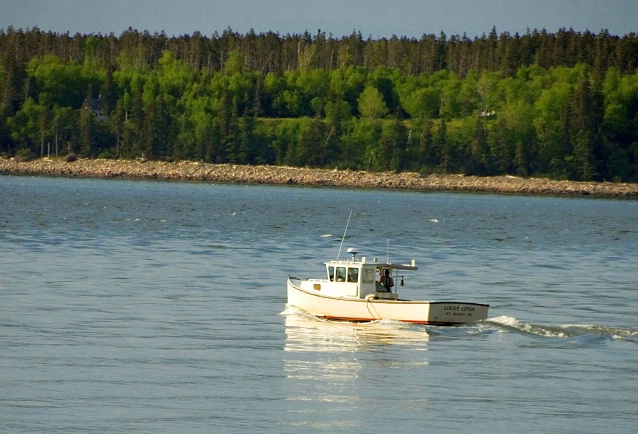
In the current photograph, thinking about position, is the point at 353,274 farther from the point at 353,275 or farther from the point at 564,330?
the point at 564,330

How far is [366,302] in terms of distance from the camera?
34656 millimetres

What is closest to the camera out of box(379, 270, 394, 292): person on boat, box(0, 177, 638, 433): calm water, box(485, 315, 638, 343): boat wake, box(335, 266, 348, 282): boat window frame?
box(0, 177, 638, 433): calm water

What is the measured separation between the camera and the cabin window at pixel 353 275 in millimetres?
35812

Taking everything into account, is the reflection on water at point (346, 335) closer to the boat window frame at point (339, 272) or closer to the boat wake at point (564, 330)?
the boat window frame at point (339, 272)

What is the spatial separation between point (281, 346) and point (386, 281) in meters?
5.96

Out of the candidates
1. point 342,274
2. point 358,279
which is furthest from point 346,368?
point 342,274

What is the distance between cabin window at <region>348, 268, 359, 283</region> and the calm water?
1504 millimetres

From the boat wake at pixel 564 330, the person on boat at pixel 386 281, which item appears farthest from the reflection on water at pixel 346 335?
the boat wake at pixel 564 330

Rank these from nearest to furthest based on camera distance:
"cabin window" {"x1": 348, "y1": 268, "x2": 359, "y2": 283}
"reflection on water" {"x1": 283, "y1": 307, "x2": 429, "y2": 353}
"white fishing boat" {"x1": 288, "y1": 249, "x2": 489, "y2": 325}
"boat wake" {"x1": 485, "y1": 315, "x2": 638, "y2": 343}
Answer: "reflection on water" {"x1": 283, "y1": 307, "x2": 429, "y2": 353}
"white fishing boat" {"x1": 288, "y1": 249, "x2": 489, "y2": 325}
"boat wake" {"x1": 485, "y1": 315, "x2": 638, "y2": 343}
"cabin window" {"x1": 348, "y1": 268, "x2": 359, "y2": 283}

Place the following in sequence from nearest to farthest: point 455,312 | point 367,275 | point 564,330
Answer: point 455,312 < point 564,330 < point 367,275

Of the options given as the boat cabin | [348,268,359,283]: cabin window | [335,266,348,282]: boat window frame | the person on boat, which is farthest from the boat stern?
[335,266,348,282]: boat window frame

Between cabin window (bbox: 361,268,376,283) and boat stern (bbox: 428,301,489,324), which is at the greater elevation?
cabin window (bbox: 361,268,376,283)

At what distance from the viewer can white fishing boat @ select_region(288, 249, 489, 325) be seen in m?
33.8

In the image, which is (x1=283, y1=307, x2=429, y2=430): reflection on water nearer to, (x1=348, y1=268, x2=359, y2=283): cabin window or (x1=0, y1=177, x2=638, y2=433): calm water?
(x1=0, y1=177, x2=638, y2=433): calm water
